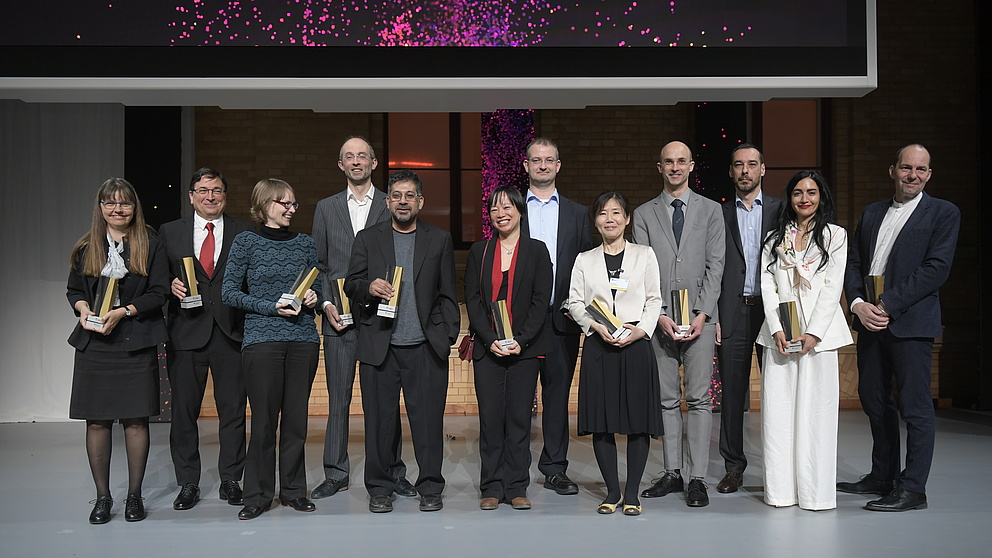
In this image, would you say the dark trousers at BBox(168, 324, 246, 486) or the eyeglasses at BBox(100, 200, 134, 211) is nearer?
the eyeglasses at BBox(100, 200, 134, 211)

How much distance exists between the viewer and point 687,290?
13.7ft

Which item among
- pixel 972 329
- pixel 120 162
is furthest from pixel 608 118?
pixel 120 162

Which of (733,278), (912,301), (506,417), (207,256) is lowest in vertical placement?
(506,417)

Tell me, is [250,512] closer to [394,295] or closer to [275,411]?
[275,411]

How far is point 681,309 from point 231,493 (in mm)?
2369

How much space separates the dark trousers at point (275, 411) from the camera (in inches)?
154

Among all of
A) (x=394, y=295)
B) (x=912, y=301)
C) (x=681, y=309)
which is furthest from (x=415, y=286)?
(x=912, y=301)

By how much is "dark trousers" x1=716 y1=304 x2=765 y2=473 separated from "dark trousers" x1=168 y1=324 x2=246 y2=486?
247 centimetres

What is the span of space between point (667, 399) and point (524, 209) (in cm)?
118

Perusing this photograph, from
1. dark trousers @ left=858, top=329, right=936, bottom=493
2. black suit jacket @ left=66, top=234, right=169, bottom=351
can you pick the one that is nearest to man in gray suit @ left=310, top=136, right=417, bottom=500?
black suit jacket @ left=66, top=234, right=169, bottom=351

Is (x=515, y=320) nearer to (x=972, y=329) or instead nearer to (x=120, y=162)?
(x=120, y=162)

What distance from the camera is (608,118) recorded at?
862cm

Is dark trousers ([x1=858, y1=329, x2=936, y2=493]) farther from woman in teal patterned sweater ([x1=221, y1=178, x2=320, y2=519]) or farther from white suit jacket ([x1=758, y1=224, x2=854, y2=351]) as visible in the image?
woman in teal patterned sweater ([x1=221, y1=178, x2=320, y2=519])

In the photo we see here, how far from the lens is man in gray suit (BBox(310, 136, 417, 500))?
440cm
